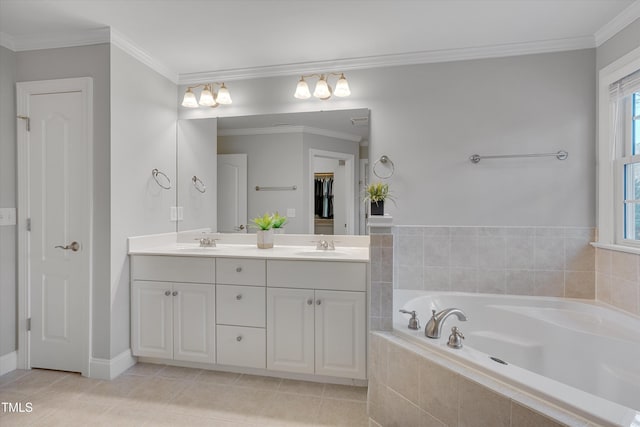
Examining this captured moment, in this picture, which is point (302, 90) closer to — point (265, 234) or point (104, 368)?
point (265, 234)

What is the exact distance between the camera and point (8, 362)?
7.52 feet

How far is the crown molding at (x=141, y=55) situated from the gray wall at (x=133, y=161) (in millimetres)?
33

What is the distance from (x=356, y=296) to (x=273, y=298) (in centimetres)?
57

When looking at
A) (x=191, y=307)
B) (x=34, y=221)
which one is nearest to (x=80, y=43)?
(x=34, y=221)

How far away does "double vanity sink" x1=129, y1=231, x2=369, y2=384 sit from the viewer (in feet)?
6.94

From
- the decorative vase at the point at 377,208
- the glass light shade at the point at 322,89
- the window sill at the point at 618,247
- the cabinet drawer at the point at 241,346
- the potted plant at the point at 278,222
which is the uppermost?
the glass light shade at the point at 322,89

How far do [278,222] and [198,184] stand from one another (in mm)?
861

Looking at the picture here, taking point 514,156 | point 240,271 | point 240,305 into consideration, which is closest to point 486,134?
point 514,156

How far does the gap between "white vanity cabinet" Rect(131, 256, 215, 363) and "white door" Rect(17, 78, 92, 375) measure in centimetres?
32

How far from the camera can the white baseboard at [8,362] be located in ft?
7.40

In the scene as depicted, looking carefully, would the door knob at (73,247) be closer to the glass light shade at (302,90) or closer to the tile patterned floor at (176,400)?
the tile patterned floor at (176,400)

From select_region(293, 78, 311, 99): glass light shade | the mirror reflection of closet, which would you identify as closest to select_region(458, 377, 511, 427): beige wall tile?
the mirror reflection of closet

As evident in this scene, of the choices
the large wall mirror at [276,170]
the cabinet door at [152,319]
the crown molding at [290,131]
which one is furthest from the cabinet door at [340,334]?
the crown molding at [290,131]

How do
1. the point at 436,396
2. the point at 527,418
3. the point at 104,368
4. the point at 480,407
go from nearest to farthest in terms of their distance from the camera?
the point at 527,418 < the point at 480,407 < the point at 436,396 < the point at 104,368
